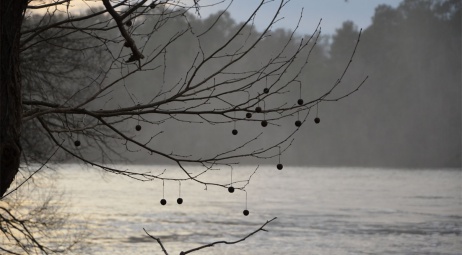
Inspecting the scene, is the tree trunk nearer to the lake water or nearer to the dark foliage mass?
the lake water

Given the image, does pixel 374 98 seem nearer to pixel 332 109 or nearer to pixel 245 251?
pixel 332 109

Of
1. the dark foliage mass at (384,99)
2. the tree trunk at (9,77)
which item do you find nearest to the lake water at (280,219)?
the tree trunk at (9,77)

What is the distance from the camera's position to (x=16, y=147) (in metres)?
4.20

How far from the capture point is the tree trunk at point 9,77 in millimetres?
4098

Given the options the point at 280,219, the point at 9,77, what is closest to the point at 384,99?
the point at 280,219

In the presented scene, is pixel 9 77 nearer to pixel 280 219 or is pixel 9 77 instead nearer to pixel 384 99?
pixel 280 219

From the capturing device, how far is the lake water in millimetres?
20641

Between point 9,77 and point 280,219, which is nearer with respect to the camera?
point 9,77

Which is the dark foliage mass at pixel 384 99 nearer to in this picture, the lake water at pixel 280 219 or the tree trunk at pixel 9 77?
the lake water at pixel 280 219

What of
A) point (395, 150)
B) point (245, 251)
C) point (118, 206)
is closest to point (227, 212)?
point (118, 206)

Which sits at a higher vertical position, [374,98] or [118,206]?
[374,98]

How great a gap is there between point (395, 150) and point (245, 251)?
69387 mm

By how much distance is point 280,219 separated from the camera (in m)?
27.9

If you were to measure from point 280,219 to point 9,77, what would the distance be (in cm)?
2406
